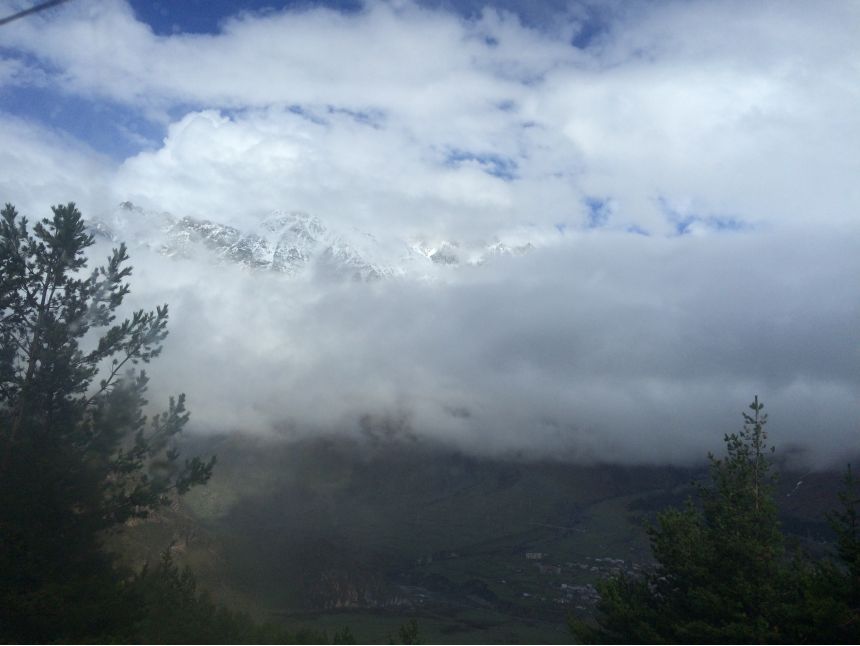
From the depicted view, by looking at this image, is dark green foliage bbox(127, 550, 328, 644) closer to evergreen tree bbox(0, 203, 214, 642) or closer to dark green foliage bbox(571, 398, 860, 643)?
evergreen tree bbox(0, 203, 214, 642)

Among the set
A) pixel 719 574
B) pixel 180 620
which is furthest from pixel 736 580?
pixel 180 620

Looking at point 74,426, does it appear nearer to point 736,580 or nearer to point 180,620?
point 180,620

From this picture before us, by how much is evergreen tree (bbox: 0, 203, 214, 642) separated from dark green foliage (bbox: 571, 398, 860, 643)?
29503 millimetres

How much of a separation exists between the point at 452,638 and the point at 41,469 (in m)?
172

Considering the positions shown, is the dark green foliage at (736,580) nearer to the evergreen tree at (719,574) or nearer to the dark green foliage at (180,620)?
the evergreen tree at (719,574)

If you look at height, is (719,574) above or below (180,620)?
above

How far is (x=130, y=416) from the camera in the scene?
1688 inches

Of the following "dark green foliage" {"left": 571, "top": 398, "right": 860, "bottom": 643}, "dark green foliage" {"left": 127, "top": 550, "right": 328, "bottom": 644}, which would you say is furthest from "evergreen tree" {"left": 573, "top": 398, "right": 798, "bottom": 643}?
"dark green foliage" {"left": 127, "top": 550, "right": 328, "bottom": 644}

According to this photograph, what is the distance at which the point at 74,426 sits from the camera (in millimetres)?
41781

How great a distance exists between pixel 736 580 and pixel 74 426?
40276 millimetres

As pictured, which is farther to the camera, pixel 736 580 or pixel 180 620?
pixel 180 620

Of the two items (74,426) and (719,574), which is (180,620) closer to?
(74,426)

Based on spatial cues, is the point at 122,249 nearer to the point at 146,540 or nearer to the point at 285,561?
the point at 146,540

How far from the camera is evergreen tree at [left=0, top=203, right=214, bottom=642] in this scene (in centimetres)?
3666
